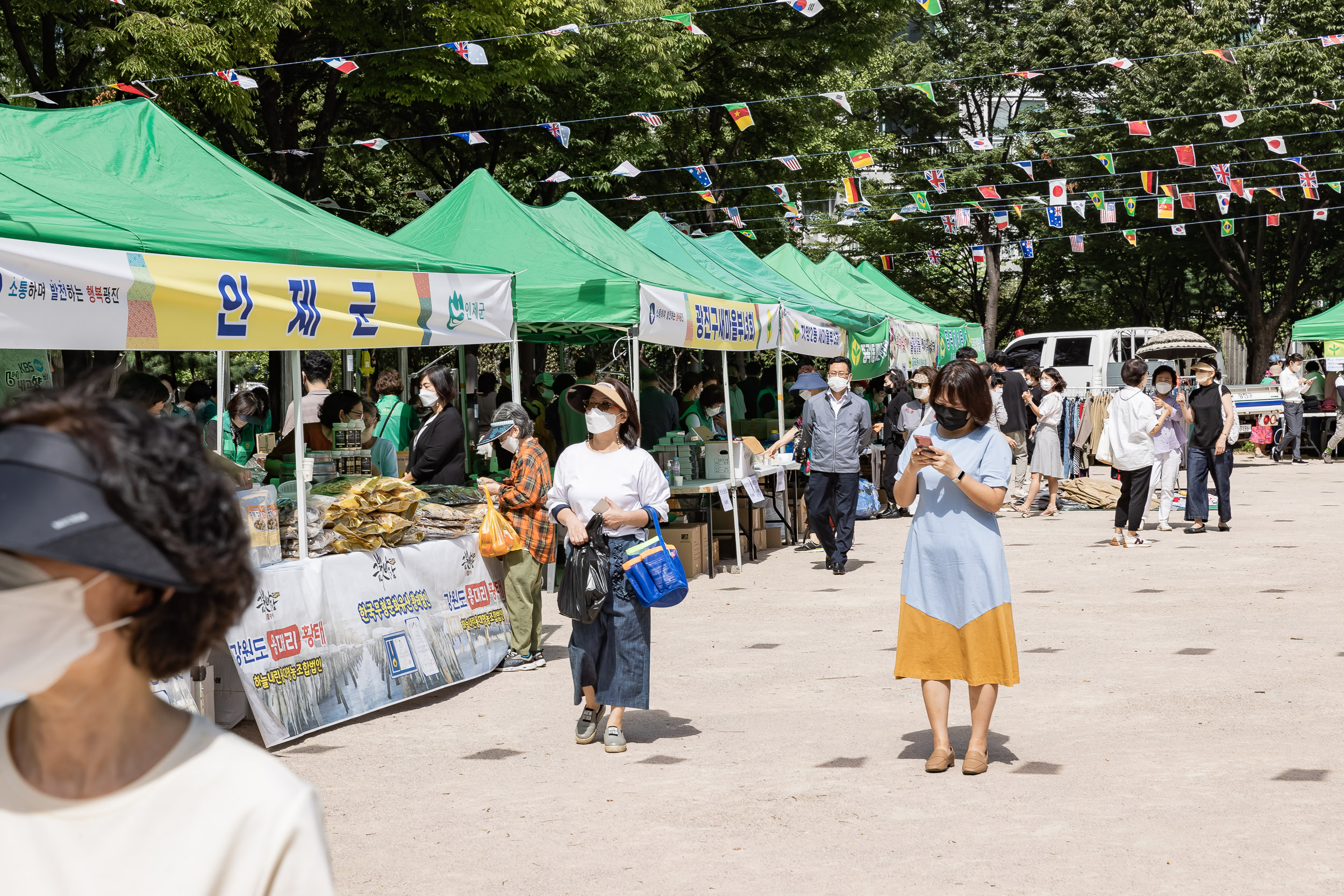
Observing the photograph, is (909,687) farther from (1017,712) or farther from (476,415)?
(476,415)

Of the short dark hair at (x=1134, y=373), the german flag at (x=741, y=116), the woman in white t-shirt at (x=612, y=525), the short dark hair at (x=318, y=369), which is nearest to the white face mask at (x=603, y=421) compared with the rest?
the woman in white t-shirt at (x=612, y=525)

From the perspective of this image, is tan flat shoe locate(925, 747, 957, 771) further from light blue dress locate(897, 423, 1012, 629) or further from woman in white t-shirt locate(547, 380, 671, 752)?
woman in white t-shirt locate(547, 380, 671, 752)

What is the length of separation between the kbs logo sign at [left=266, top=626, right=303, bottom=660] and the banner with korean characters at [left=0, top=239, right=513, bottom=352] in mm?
1441

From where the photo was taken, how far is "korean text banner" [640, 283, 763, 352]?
11.2 meters

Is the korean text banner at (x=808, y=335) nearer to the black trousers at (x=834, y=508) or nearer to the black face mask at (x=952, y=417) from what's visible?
the black trousers at (x=834, y=508)

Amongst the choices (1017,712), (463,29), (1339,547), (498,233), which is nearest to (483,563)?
(1017,712)

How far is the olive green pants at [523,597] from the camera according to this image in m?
8.37

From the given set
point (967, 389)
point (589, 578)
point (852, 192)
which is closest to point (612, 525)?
point (589, 578)

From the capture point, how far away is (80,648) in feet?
4.39

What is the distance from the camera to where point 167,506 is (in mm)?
1305

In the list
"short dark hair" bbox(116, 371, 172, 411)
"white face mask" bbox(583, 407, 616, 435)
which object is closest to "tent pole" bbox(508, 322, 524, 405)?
"short dark hair" bbox(116, 371, 172, 411)

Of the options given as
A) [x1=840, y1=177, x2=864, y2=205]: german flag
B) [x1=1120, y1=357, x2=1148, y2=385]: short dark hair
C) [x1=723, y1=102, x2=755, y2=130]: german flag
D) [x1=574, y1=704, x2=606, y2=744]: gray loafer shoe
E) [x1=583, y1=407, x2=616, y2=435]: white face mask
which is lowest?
[x1=574, y1=704, x2=606, y2=744]: gray loafer shoe

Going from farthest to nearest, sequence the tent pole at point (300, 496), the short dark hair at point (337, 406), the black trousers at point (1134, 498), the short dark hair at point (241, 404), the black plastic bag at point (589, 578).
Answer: the black trousers at point (1134, 498) → the short dark hair at point (241, 404) → the short dark hair at point (337, 406) → the tent pole at point (300, 496) → the black plastic bag at point (589, 578)

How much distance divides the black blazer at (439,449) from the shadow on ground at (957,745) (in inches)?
152
